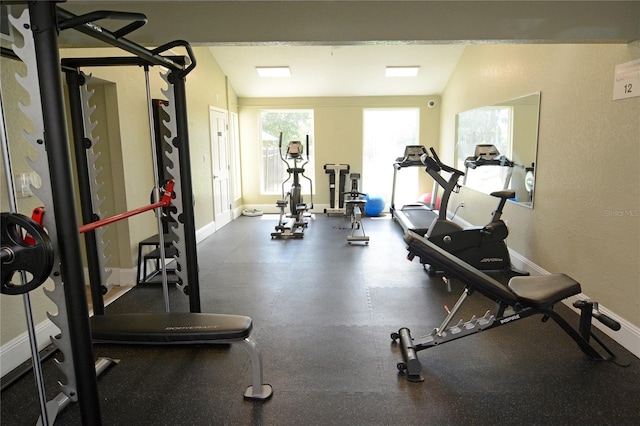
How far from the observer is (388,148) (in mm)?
7984

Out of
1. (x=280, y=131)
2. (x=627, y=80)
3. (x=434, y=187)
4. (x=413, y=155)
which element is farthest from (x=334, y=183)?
(x=627, y=80)

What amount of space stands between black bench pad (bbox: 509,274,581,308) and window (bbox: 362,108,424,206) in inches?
216

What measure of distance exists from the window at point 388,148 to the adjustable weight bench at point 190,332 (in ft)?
20.3

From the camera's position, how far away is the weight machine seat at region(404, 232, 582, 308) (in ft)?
7.31

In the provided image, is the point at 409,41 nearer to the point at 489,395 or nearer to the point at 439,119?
the point at 489,395

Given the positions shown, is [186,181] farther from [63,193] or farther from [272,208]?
[272,208]

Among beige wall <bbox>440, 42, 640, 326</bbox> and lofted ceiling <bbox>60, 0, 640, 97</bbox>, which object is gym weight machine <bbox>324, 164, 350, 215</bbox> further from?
lofted ceiling <bbox>60, 0, 640, 97</bbox>

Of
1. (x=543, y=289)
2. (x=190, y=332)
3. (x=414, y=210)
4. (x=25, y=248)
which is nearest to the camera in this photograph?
(x=25, y=248)

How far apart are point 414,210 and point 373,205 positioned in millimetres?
885

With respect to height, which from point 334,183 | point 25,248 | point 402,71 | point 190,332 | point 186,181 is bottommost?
point 190,332

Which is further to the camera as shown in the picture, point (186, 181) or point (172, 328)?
point (186, 181)

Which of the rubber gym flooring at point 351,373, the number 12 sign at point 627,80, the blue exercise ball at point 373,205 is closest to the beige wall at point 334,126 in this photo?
the blue exercise ball at point 373,205

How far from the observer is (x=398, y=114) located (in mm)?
7887

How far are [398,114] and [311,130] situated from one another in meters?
1.73
